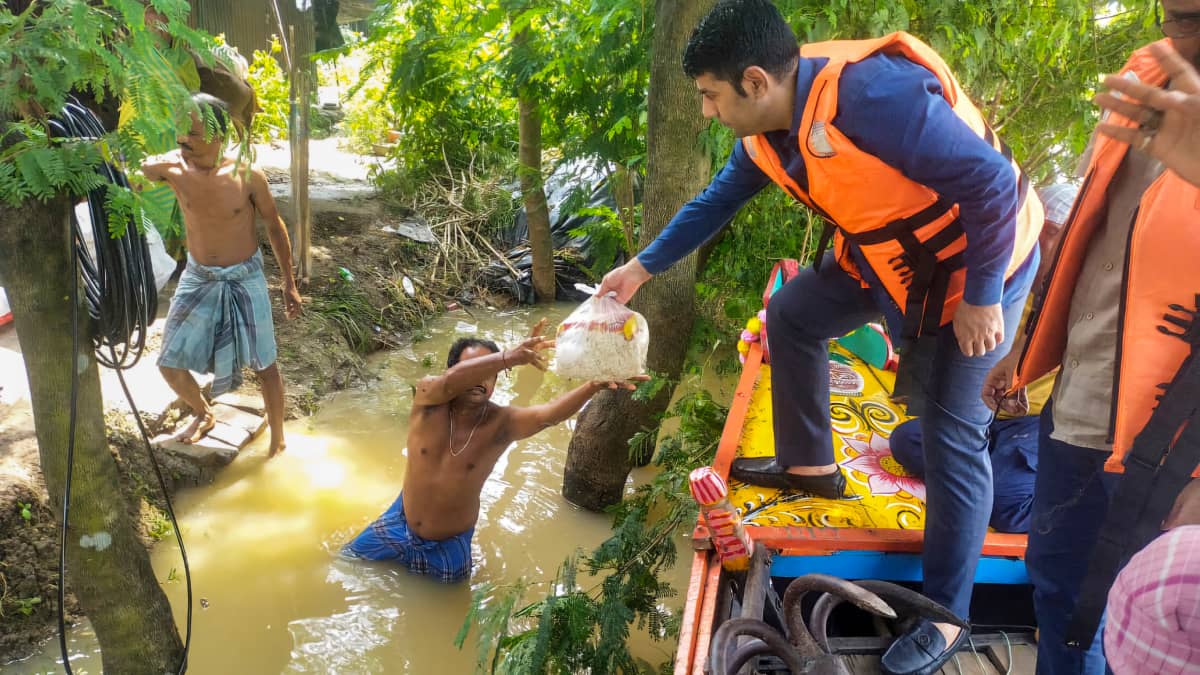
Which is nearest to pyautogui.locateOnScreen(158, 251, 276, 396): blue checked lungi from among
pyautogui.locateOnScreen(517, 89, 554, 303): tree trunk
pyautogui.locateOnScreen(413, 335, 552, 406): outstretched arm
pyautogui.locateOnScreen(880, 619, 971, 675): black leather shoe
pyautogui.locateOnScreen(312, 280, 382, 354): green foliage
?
pyautogui.locateOnScreen(413, 335, 552, 406): outstretched arm

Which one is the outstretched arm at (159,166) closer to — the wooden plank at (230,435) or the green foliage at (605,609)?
the wooden plank at (230,435)

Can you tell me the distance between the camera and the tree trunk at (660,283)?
3303mm

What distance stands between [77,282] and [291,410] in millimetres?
2800

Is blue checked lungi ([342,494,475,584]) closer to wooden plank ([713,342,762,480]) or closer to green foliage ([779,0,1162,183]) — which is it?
wooden plank ([713,342,762,480])

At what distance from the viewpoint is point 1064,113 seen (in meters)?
4.24

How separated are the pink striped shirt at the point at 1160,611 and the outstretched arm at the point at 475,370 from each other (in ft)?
6.63

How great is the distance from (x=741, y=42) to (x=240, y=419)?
384 cm

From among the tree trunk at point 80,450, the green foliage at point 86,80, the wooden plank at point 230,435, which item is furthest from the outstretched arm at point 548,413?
the wooden plank at point 230,435

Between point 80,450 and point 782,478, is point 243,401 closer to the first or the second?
point 80,450

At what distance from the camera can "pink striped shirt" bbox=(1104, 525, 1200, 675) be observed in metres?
0.79

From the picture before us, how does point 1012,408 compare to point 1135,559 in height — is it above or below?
below

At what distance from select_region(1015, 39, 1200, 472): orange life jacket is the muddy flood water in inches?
90.1

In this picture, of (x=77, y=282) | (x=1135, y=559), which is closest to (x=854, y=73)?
(x=1135, y=559)

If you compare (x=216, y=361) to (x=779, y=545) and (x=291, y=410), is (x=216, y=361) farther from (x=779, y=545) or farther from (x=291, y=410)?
(x=779, y=545)
